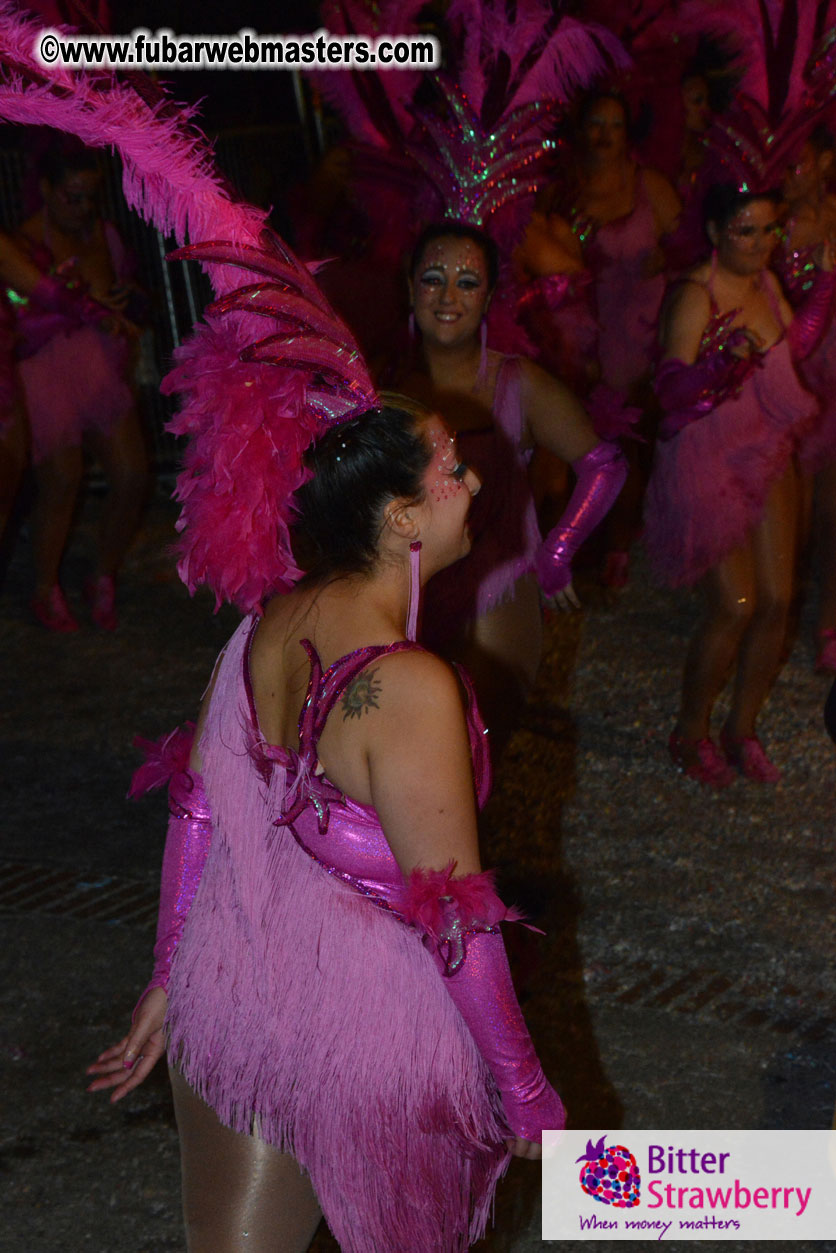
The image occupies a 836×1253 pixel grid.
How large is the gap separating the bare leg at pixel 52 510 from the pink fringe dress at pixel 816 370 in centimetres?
329

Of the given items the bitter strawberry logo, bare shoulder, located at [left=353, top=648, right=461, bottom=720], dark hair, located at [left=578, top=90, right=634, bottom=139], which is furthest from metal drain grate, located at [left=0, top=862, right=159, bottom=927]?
dark hair, located at [left=578, top=90, right=634, bottom=139]

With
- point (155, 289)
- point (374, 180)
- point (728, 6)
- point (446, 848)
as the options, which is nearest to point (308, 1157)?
point (446, 848)

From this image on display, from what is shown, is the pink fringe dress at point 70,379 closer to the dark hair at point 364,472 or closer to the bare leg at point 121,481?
the bare leg at point 121,481

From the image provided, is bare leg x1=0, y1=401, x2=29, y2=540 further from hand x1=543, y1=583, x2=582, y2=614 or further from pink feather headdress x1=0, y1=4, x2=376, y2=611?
pink feather headdress x1=0, y1=4, x2=376, y2=611

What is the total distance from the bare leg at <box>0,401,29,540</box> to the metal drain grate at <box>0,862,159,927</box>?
2.59m

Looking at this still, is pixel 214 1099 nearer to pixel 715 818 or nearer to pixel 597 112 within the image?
pixel 715 818

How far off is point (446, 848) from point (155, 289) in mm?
8651

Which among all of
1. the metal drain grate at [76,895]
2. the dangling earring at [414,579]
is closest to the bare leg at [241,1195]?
the dangling earring at [414,579]

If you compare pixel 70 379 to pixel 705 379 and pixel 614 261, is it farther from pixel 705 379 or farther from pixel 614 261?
pixel 705 379

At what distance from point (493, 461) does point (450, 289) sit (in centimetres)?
51

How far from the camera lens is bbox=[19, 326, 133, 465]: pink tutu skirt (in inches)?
264

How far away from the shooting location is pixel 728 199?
497 centimetres

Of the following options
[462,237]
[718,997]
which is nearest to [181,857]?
[718,997]

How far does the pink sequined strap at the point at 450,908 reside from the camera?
198cm
